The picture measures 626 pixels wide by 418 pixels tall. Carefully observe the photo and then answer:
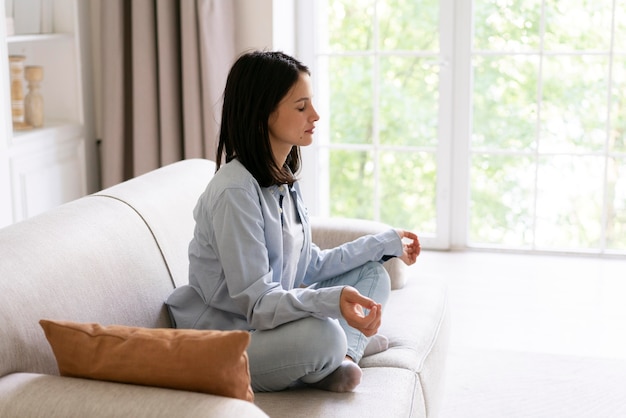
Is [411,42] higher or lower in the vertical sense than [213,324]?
higher

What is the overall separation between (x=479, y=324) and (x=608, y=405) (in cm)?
82

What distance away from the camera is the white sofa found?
1633 millimetres

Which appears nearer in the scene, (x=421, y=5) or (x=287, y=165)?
(x=287, y=165)

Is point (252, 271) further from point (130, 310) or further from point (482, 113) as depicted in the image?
point (482, 113)

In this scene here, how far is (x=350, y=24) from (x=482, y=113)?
2.63ft

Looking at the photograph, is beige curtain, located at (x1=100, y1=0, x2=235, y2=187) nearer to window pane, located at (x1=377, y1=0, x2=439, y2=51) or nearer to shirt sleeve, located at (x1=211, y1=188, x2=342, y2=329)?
window pane, located at (x1=377, y1=0, x2=439, y2=51)

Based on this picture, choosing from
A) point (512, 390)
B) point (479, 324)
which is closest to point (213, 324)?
point (512, 390)

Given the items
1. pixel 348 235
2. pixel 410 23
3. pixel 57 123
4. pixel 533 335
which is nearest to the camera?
pixel 348 235

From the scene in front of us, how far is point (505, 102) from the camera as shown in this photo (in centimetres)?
468

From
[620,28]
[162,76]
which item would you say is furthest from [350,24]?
[620,28]

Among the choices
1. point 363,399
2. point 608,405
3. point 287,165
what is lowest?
point 608,405

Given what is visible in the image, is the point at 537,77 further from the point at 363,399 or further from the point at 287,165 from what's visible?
the point at 363,399

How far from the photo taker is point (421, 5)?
464cm

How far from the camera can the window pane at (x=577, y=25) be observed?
4.49 meters
